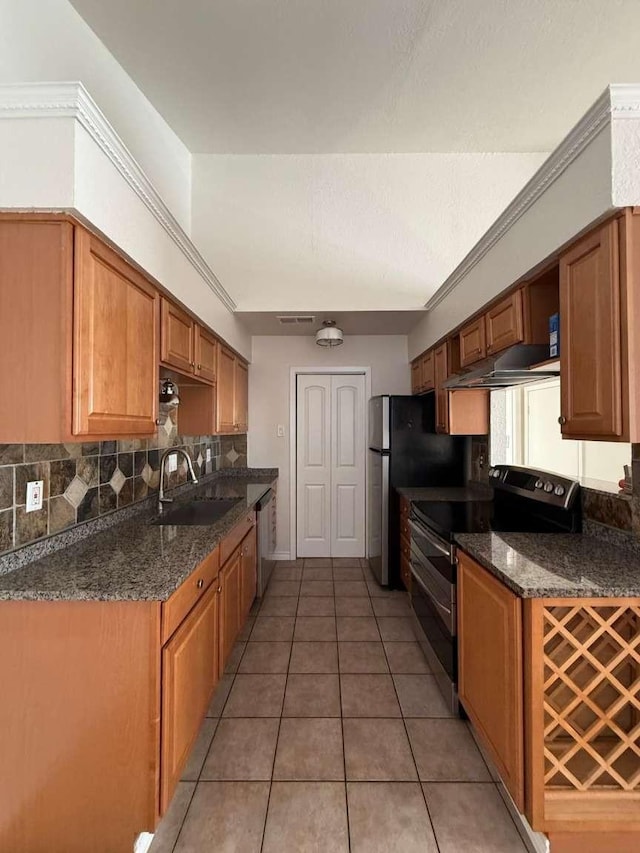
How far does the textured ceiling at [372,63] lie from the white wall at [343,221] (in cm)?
23

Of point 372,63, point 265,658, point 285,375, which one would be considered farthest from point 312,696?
point 372,63

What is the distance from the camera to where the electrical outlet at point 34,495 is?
1.42 meters

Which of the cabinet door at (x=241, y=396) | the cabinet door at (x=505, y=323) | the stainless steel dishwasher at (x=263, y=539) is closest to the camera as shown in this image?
the cabinet door at (x=505, y=323)

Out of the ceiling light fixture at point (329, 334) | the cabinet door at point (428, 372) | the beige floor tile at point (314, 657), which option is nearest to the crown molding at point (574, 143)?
the cabinet door at point (428, 372)

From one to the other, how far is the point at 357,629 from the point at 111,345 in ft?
7.47

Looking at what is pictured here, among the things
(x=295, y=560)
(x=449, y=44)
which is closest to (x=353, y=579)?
(x=295, y=560)

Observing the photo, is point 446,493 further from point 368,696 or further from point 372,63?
point 372,63

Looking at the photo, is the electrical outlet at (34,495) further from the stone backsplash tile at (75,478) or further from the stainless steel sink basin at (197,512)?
the stainless steel sink basin at (197,512)

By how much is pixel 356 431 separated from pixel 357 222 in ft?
6.30

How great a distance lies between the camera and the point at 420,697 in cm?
195

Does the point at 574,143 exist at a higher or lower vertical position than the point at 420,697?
higher

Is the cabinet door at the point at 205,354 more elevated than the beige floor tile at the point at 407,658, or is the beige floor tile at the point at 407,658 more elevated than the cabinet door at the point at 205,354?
the cabinet door at the point at 205,354

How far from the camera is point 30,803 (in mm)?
1176

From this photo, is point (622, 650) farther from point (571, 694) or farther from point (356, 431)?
point (356, 431)
